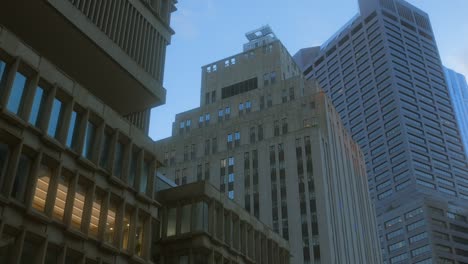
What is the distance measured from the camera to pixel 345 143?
110m

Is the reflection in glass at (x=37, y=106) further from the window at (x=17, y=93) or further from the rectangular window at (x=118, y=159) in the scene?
the rectangular window at (x=118, y=159)

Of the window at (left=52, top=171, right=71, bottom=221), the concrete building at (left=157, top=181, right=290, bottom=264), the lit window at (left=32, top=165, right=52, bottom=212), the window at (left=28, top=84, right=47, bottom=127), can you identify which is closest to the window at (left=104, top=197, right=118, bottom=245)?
the window at (left=52, top=171, right=71, bottom=221)

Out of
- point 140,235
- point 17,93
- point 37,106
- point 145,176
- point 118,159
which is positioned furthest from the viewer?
point 145,176

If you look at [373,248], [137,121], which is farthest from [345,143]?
[137,121]

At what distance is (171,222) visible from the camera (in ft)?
147

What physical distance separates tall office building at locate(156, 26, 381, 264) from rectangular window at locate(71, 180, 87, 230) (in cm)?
5492

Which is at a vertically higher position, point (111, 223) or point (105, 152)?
point (105, 152)

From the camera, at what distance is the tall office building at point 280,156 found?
290 feet

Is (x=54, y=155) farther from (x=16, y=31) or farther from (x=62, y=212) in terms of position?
(x=16, y=31)

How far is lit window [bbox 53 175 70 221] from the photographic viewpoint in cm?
3216

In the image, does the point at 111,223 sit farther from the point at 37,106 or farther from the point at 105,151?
the point at 37,106

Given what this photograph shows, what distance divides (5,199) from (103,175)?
29.0 feet

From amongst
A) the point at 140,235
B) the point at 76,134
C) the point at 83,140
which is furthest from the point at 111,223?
the point at 76,134

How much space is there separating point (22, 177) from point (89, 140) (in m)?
6.88
